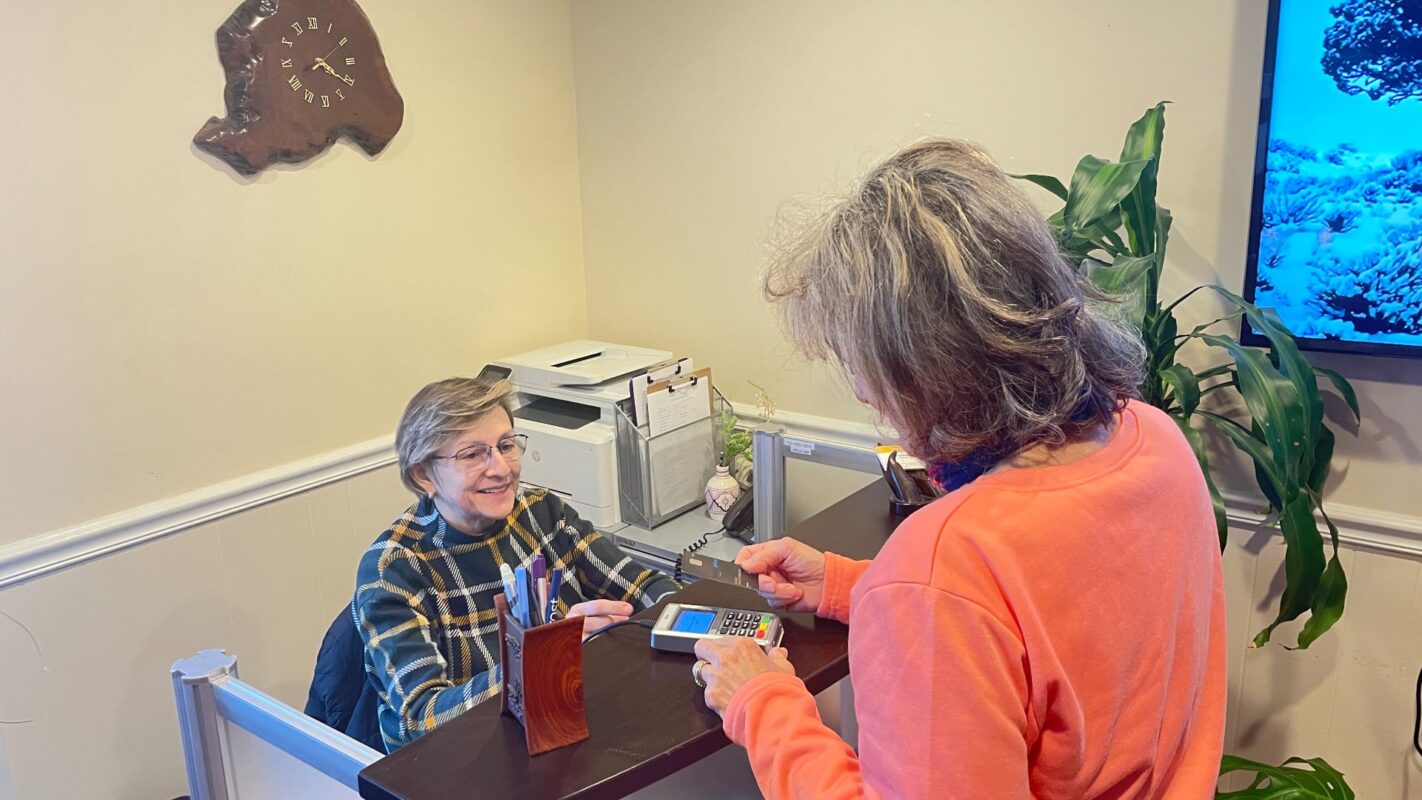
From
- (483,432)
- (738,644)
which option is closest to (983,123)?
(483,432)

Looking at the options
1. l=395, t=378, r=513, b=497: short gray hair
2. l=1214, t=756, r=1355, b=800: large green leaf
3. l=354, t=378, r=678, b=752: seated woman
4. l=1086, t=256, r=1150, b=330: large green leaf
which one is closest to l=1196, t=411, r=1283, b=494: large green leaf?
l=1086, t=256, r=1150, b=330: large green leaf

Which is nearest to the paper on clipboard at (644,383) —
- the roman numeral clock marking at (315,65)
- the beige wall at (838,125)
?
the beige wall at (838,125)

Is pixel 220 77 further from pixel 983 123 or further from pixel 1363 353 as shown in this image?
pixel 1363 353

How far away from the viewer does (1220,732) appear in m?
0.90

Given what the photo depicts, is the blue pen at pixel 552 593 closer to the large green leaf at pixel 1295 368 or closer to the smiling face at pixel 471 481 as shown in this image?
the smiling face at pixel 471 481

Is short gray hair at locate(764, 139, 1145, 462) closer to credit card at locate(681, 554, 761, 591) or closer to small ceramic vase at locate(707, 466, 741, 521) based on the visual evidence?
credit card at locate(681, 554, 761, 591)

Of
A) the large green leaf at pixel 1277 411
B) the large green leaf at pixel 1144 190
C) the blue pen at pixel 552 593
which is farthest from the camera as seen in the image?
the large green leaf at pixel 1144 190

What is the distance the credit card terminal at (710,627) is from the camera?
47.0 inches

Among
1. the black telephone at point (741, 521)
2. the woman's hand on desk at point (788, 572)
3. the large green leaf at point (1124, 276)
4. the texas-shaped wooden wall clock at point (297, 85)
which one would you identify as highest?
the texas-shaped wooden wall clock at point (297, 85)

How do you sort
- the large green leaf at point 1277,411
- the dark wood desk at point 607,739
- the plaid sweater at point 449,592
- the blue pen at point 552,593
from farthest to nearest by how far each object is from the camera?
the large green leaf at point 1277,411 < the plaid sweater at point 449,592 < the blue pen at point 552,593 < the dark wood desk at point 607,739

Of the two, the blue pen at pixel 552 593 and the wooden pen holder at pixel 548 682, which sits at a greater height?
the blue pen at pixel 552 593

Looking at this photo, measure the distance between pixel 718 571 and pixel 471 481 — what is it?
0.47 m

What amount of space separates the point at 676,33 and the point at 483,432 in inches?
62.2

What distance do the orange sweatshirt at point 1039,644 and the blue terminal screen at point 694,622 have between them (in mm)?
335
